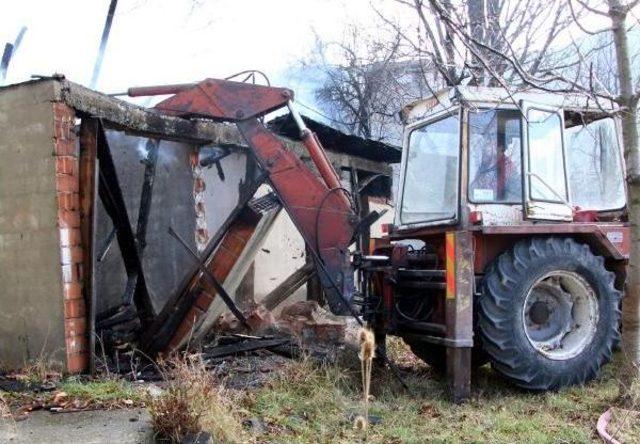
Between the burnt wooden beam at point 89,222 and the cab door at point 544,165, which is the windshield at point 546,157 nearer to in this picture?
the cab door at point 544,165

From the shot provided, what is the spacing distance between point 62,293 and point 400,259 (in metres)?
3.00

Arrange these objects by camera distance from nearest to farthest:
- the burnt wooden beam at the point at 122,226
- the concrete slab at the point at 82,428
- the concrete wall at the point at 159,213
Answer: the concrete slab at the point at 82,428 → the burnt wooden beam at the point at 122,226 → the concrete wall at the point at 159,213

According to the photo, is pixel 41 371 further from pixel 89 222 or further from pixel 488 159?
pixel 488 159

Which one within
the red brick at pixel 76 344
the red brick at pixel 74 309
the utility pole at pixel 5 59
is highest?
the utility pole at pixel 5 59

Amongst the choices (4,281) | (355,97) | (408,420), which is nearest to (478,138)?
(408,420)

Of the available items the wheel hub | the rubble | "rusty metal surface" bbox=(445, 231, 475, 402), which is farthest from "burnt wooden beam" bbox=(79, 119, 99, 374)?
the wheel hub

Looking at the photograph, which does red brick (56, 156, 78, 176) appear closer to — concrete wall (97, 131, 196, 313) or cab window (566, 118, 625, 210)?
concrete wall (97, 131, 196, 313)

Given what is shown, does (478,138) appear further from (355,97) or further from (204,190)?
(355,97)

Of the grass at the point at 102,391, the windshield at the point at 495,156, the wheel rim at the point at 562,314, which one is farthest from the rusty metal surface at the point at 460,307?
the grass at the point at 102,391

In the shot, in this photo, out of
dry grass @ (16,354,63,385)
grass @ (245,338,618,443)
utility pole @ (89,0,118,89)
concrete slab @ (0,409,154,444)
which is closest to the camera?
concrete slab @ (0,409,154,444)

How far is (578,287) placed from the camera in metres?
5.52

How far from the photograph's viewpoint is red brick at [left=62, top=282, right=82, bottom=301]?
4762 millimetres

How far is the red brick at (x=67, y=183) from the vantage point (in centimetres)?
479

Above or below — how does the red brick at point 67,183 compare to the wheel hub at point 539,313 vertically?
above
